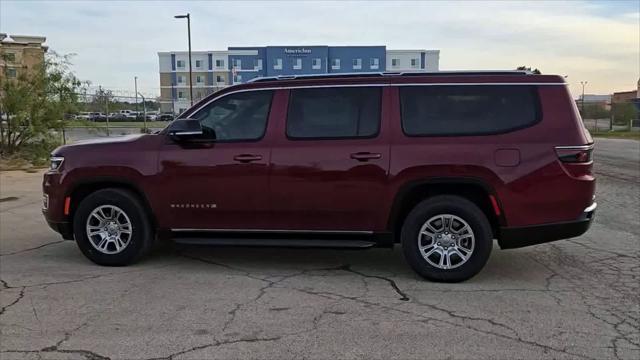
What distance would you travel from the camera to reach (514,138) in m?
5.36

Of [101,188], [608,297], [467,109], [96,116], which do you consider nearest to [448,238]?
[467,109]

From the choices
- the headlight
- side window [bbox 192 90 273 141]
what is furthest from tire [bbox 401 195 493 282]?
the headlight

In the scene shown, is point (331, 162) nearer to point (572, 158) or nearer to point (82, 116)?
point (572, 158)

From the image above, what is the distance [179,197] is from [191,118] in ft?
2.71

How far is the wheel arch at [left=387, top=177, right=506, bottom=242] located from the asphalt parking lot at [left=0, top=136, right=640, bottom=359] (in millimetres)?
607

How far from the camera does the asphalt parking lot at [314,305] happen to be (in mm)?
4020

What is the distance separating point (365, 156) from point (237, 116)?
1.41 metres

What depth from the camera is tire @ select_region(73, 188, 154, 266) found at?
6012 mm

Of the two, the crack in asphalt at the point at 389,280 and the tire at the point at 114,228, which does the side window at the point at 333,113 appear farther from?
the tire at the point at 114,228

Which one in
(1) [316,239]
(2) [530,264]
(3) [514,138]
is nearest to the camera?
(3) [514,138]

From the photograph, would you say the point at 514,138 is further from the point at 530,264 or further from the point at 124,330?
the point at 124,330

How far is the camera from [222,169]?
5781 millimetres

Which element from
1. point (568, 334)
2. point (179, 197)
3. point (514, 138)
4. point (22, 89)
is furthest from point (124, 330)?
point (22, 89)

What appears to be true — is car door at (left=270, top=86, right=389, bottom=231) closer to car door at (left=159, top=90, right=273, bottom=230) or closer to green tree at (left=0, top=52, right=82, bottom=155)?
car door at (left=159, top=90, right=273, bottom=230)
